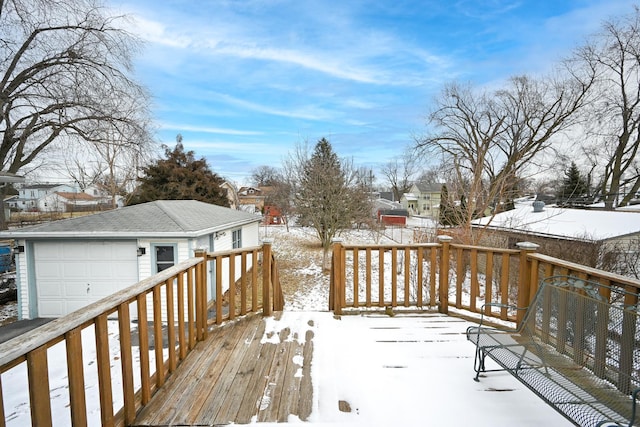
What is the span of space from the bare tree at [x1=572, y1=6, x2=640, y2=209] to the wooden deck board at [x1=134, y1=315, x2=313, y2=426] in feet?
45.7

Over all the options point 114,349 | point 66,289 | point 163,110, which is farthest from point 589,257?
point 163,110

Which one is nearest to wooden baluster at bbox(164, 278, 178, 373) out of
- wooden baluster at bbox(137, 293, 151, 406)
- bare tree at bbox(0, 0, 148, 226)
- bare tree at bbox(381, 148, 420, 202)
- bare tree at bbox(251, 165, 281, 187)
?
wooden baluster at bbox(137, 293, 151, 406)

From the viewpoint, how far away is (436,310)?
11.8ft

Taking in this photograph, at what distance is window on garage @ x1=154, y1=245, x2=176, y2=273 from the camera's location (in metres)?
7.49

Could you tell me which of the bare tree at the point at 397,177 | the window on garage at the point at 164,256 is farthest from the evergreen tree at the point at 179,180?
the bare tree at the point at 397,177

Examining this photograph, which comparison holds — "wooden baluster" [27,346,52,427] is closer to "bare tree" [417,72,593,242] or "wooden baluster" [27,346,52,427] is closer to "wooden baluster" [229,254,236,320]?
"wooden baluster" [229,254,236,320]

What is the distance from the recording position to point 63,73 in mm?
8594

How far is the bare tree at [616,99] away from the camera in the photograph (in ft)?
39.5

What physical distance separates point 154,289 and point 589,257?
960 centimetres

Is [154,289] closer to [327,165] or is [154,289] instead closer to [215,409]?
[215,409]

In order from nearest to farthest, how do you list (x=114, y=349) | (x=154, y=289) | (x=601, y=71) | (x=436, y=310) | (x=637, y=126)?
(x=154, y=289), (x=436, y=310), (x=114, y=349), (x=601, y=71), (x=637, y=126)

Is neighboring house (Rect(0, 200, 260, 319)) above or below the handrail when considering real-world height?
below

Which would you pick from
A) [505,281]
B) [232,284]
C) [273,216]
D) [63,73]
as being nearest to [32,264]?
[63,73]

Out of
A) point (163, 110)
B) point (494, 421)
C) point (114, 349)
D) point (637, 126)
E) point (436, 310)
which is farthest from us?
point (637, 126)
